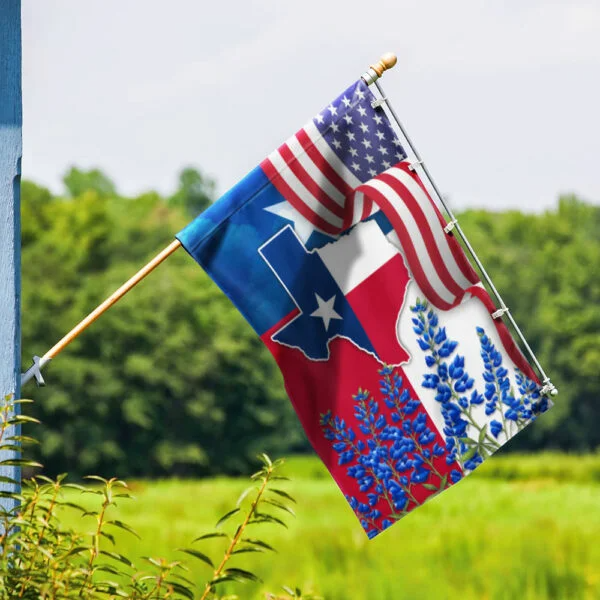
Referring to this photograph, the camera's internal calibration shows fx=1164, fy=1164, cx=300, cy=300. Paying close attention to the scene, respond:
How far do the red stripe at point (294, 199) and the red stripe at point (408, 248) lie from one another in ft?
0.70

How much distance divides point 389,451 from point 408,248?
2.80 feet

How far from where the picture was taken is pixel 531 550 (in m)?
13.5

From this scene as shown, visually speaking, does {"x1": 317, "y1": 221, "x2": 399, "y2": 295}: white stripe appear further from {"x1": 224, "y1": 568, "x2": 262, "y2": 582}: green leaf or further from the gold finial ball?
{"x1": 224, "y1": 568, "x2": 262, "y2": 582}: green leaf

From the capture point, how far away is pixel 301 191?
4871 millimetres

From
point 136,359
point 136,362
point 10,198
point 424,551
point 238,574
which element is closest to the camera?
point 238,574

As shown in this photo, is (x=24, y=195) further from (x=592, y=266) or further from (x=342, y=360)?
(x=342, y=360)

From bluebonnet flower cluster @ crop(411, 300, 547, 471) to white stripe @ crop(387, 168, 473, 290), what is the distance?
0.61 feet

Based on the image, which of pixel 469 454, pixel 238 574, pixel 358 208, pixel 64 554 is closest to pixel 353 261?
pixel 358 208

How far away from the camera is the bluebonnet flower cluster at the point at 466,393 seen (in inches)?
191

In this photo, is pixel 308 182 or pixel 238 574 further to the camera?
pixel 308 182

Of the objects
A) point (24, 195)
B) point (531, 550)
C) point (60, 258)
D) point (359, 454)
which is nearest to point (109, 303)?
point (359, 454)

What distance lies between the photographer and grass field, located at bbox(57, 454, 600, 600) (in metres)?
11.9

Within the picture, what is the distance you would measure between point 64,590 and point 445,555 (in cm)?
1034

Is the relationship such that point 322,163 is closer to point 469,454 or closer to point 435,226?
point 435,226
